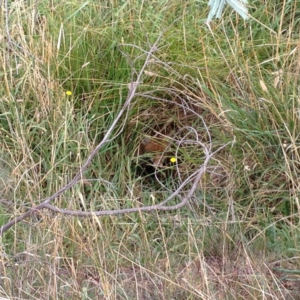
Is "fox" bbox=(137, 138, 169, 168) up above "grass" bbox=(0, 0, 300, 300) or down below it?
below

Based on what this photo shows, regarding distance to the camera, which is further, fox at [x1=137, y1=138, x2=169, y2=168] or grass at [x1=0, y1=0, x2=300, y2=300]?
fox at [x1=137, y1=138, x2=169, y2=168]

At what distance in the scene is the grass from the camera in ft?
8.21

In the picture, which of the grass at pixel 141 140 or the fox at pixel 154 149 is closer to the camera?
the grass at pixel 141 140

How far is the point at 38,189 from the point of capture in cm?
289

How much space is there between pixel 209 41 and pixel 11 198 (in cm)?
130

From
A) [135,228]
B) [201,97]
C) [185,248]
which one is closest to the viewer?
[185,248]

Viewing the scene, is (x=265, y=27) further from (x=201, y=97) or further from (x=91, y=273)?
(x=91, y=273)

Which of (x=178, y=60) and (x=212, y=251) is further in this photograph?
(x=178, y=60)

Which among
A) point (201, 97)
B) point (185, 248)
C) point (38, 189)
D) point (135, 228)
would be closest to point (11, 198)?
point (38, 189)

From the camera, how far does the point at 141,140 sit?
3.37 metres

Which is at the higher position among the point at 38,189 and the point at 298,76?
the point at 298,76

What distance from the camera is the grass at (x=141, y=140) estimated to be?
2.50 meters

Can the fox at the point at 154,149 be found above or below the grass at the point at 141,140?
below

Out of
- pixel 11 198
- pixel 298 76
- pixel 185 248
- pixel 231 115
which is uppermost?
pixel 298 76
